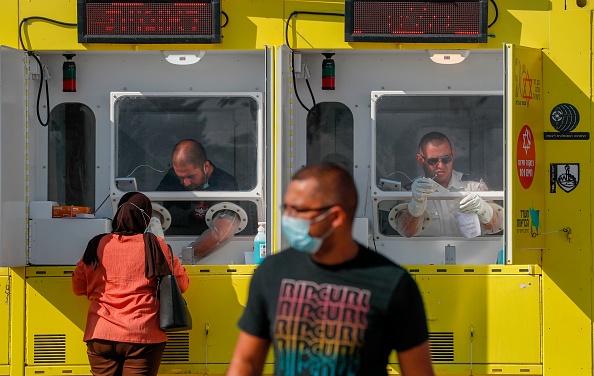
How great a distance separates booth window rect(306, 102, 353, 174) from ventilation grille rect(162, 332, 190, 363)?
1.53 metres

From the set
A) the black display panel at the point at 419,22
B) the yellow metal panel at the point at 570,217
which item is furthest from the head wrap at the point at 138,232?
the yellow metal panel at the point at 570,217

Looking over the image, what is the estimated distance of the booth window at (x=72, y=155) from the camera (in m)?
8.12

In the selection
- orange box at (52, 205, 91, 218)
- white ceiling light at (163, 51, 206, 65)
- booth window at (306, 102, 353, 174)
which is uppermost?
white ceiling light at (163, 51, 206, 65)

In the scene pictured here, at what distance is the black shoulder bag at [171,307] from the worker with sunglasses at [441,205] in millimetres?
1870

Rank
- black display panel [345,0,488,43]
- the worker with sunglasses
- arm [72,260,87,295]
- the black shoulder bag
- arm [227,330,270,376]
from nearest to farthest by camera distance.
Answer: arm [227,330,270,376], the black shoulder bag, arm [72,260,87,295], black display panel [345,0,488,43], the worker with sunglasses

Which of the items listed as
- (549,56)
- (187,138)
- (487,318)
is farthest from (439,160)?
(187,138)

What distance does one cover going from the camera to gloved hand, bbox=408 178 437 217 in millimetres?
7926

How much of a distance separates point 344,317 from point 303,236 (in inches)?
12.5

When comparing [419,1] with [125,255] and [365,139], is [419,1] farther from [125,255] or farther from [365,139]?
[125,255]

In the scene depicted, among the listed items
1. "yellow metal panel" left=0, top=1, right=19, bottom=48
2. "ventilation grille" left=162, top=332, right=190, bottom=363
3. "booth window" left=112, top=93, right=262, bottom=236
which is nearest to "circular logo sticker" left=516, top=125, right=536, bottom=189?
"booth window" left=112, top=93, right=262, bottom=236

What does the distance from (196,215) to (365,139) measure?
4.27 feet

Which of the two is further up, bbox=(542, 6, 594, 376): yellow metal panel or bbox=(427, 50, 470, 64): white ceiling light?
bbox=(427, 50, 470, 64): white ceiling light

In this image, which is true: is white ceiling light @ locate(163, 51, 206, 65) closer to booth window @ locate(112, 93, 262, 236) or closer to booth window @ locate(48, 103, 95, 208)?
booth window @ locate(112, 93, 262, 236)

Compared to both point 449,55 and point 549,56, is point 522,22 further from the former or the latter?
point 449,55
